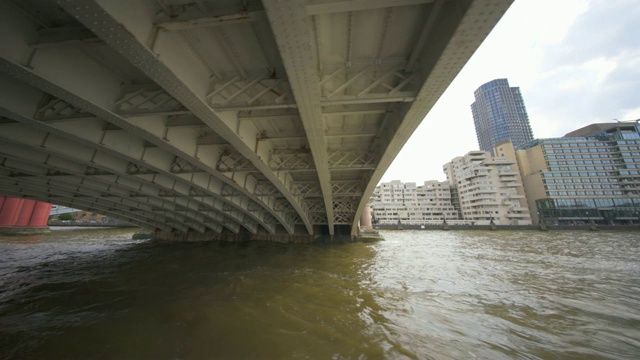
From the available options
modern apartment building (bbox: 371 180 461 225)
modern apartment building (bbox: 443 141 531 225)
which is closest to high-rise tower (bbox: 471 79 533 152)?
modern apartment building (bbox: 443 141 531 225)

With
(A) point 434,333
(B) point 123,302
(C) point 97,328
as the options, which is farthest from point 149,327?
(A) point 434,333

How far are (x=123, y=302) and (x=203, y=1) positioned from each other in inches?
339

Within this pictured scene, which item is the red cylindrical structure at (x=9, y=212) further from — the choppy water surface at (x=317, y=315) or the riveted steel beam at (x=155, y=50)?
the riveted steel beam at (x=155, y=50)

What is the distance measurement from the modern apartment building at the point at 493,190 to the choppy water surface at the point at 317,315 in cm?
6364

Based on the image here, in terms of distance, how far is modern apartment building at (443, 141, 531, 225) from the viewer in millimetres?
63469

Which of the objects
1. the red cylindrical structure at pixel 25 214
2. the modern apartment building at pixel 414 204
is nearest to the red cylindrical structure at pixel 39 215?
the red cylindrical structure at pixel 25 214

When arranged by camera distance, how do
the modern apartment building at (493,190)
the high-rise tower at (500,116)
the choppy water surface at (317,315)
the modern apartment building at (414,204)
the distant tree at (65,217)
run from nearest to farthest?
the choppy water surface at (317,315) < the modern apartment building at (493,190) < the distant tree at (65,217) < the modern apartment building at (414,204) < the high-rise tower at (500,116)

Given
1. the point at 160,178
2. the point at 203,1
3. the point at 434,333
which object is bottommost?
the point at 434,333

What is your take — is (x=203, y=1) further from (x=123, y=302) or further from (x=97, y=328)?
(x=123, y=302)

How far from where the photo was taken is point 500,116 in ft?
480

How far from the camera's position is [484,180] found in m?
66.9

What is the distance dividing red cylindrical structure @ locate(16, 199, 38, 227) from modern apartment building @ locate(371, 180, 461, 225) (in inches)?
3064

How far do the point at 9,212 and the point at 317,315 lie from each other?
49.6 metres

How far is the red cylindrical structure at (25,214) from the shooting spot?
31425 mm
